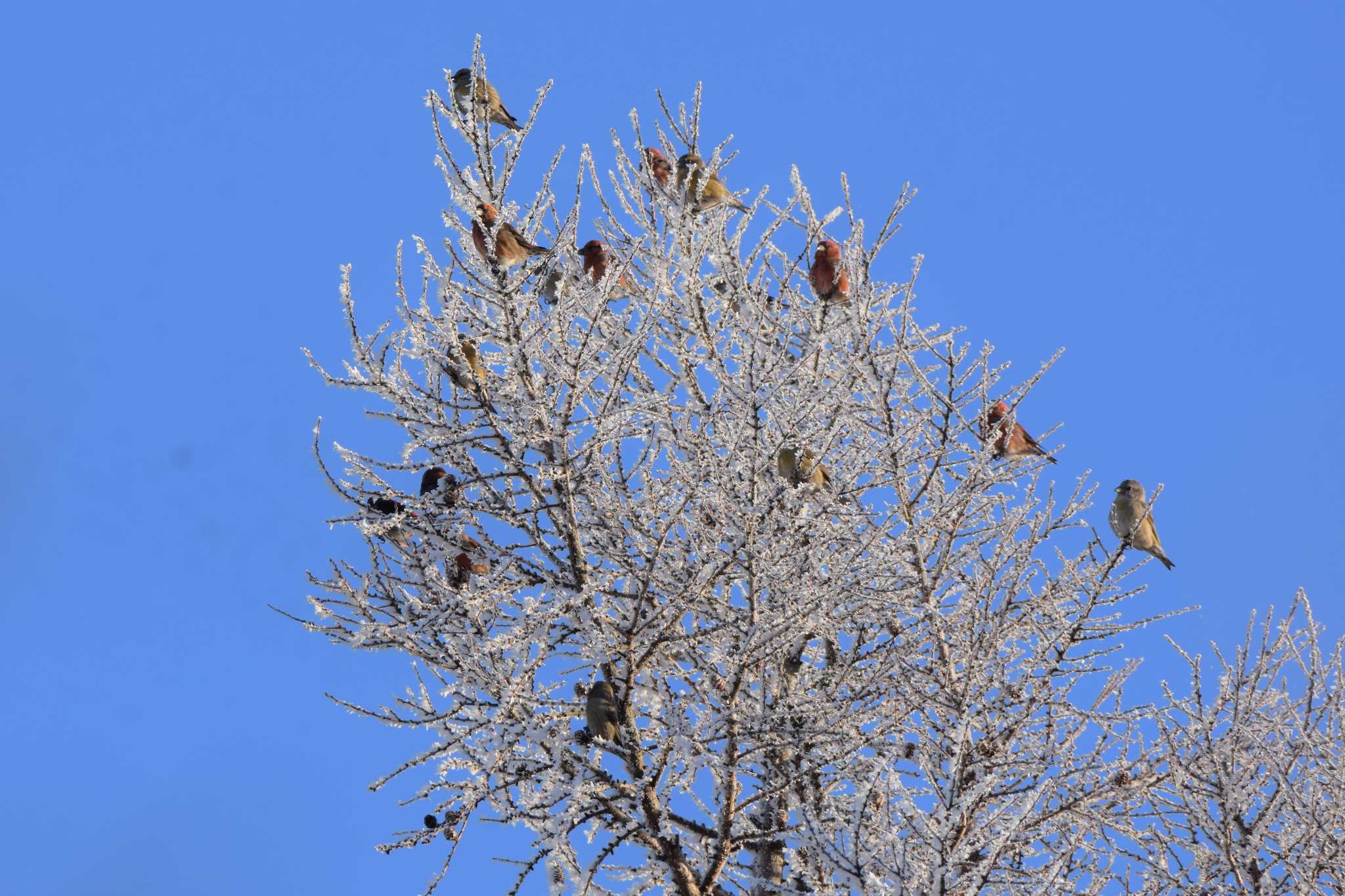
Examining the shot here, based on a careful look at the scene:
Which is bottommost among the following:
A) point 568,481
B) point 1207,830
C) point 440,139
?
point 1207,830

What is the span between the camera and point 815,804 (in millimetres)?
6113

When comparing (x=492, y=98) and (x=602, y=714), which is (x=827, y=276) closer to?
(x=602, y=714)

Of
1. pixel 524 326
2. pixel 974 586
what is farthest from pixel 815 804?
pixel 524 326

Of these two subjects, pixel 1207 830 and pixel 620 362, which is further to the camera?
pixel 1207 830

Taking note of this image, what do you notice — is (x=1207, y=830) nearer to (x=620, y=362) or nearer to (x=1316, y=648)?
(x=1316, y=648)

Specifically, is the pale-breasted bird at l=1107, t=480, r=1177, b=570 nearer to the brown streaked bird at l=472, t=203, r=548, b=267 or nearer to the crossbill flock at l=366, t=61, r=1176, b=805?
the crossbill flock at l=366, t=61, r=1176, b=805

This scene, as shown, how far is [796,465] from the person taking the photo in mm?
5852

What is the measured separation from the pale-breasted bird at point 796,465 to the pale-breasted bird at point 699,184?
1.39 metres

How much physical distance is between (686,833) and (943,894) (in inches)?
54.9

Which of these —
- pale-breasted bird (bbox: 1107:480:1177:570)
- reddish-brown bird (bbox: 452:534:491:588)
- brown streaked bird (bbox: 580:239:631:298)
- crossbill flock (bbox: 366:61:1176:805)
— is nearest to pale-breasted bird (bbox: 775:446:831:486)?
crossbill flock (bbox: 366:61:1176:805)

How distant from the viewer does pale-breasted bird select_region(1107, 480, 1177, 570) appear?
7648 millimetres

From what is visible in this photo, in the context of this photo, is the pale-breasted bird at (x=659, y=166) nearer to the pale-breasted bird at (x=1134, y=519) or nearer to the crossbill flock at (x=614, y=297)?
the crossbill flock at (x=614, y=297)

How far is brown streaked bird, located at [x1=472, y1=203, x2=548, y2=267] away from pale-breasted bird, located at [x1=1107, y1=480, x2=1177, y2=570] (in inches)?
149

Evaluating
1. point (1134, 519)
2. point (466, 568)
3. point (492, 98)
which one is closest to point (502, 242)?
point (466, 568)
